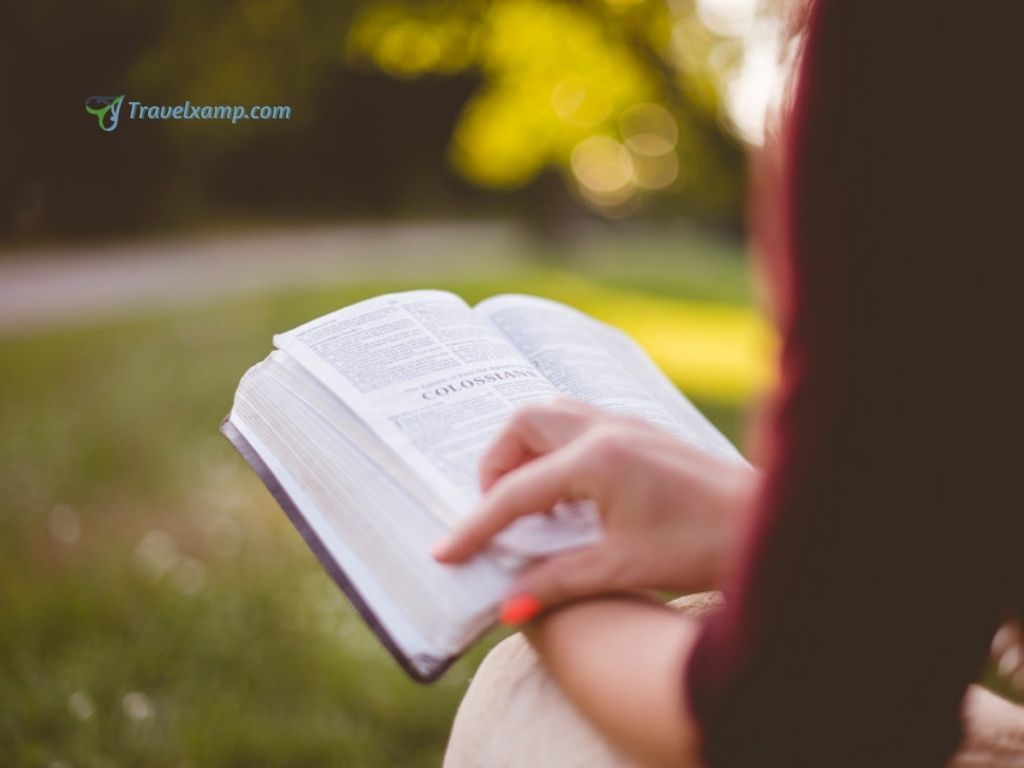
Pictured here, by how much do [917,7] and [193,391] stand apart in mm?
4401

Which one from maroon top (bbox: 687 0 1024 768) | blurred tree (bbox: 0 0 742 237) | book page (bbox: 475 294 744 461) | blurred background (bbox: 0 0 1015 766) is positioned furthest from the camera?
blurred tree (bbox: 0 0 742 237)

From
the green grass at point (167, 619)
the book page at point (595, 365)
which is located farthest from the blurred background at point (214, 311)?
the book page at point (595, 365)

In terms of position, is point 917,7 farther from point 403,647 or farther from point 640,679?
point 403,647

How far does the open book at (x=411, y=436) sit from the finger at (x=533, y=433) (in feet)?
0.14

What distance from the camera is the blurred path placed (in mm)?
7617

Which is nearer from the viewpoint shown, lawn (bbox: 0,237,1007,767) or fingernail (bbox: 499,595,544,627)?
fingernail (bbox: 499,595,544,627)

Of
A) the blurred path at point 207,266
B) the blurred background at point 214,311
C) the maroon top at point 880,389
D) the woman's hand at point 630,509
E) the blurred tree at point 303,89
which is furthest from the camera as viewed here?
the blurred path at point 207,266

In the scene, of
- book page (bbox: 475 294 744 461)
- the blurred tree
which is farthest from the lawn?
the blurred tree

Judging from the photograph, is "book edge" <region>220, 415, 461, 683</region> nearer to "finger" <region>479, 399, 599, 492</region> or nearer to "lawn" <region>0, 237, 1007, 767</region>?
"finger" <region>479, 399, 599, 492</region>

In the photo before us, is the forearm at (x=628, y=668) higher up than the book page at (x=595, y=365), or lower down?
lower down

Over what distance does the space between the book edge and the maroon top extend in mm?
244

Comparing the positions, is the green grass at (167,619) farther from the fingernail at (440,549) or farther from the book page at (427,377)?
the fingernail at (440,549)

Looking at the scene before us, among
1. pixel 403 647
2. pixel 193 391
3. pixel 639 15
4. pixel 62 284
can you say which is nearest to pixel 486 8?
pixel 639 15

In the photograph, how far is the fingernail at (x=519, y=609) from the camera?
71cm
